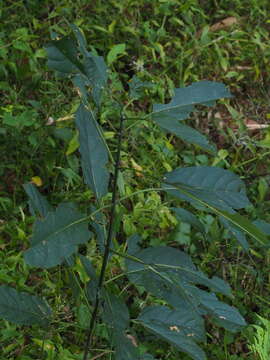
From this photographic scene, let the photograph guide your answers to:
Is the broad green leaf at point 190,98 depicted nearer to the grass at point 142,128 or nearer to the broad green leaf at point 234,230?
the broad green leaf at point 234,230

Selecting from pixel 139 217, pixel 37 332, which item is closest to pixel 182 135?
pixel 37 332

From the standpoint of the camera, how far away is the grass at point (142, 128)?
2.24 metres

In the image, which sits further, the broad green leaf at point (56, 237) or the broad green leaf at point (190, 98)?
the broad green leaf at point (190, 98)

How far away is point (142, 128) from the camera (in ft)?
9.24

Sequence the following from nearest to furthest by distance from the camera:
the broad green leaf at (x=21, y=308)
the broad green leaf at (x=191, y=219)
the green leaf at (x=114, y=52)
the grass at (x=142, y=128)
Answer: the broad green leaf at (x=21, y=308)
the broad green leaf at (x=191, y=219)
the grass at (x=142, y=128)
the green leaf at (x=114, y=52)

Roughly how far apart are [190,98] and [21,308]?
2.15ft

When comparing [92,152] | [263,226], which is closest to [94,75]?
[92,152]

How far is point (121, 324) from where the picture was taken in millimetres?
1290

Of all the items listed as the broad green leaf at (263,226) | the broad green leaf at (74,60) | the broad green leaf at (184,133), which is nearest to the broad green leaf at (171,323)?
the broad green leaf at (263,226)

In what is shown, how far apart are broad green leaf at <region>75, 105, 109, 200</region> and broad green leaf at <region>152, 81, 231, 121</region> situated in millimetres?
142

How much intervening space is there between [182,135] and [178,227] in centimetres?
138

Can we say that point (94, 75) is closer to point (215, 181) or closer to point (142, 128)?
point (215, 181)

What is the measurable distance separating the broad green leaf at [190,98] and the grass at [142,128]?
698 millimetres

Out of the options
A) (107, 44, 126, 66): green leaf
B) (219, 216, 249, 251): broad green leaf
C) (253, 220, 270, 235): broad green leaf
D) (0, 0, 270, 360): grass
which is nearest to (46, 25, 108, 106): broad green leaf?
(219, 216, 249, 251): broad green leaf
